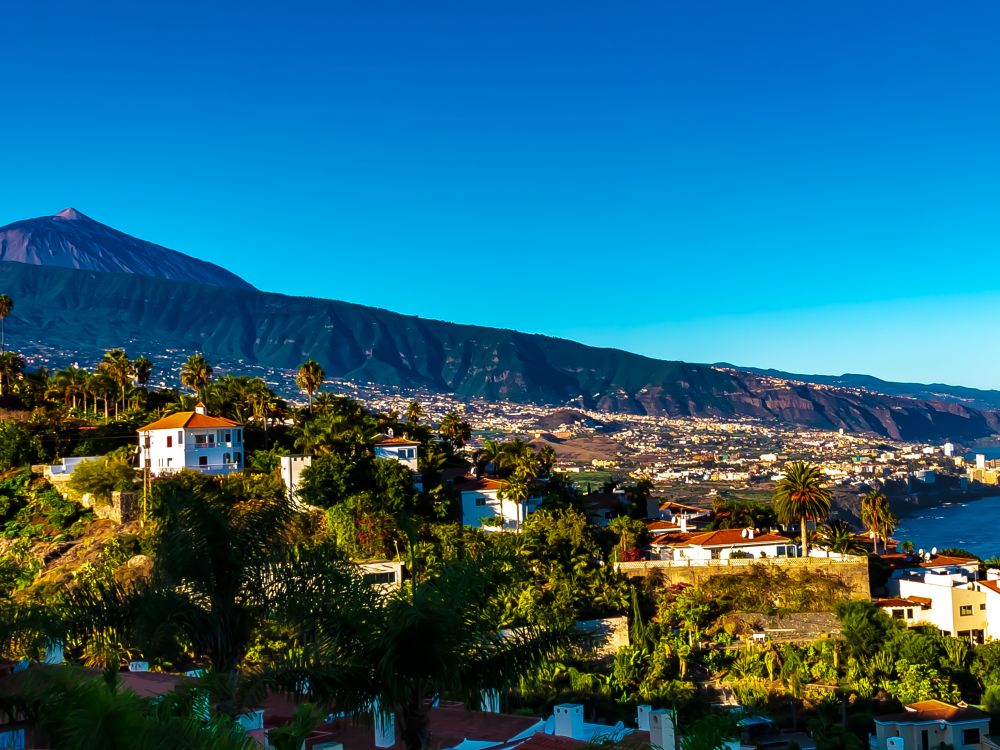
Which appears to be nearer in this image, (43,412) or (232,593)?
(232,593)

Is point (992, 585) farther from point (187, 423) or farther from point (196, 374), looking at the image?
point (196, 374)

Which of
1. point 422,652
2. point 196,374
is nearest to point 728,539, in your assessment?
point 196,374

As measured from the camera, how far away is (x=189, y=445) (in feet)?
162

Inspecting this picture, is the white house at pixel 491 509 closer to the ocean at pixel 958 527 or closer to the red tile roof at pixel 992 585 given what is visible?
the red tile roof at pixel 992 585

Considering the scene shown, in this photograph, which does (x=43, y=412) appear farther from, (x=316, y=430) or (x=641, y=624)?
(x=641, y=624)

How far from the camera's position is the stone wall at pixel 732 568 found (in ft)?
152

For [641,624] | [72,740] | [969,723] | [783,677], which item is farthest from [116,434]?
[72,740]

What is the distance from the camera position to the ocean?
10450 centimetres

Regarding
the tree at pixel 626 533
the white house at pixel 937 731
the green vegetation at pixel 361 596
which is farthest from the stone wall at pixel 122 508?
the white house at pixel 937 731

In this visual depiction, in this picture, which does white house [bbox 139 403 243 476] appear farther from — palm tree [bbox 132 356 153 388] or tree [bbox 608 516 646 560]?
palm tree [bbox 132 356 153 388]

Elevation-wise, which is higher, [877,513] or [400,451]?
[400,451]

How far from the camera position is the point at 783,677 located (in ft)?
132

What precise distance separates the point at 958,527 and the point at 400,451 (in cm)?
9567

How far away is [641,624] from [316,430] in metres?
16.2
